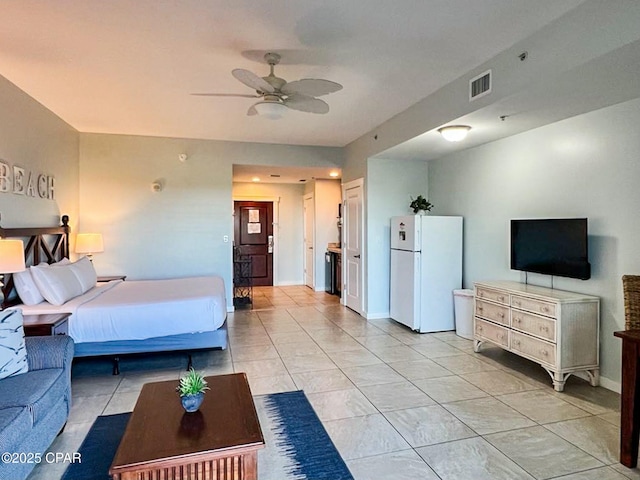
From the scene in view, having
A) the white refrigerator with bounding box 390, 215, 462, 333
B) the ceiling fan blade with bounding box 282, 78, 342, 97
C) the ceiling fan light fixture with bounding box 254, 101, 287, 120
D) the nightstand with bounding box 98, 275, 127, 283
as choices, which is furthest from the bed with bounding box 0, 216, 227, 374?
the white refrigerator with bounding box 390, 215, 462, 333

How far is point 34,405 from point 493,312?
3.85m

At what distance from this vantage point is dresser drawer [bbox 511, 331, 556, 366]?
10.9ft

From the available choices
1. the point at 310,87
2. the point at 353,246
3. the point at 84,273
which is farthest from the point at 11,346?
the point at 353,246

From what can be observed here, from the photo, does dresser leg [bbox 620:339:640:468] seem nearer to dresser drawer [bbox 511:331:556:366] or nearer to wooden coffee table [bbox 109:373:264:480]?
dresser drawer [bbox 511:331:556:366]

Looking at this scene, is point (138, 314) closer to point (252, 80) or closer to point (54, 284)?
point (54, 284)

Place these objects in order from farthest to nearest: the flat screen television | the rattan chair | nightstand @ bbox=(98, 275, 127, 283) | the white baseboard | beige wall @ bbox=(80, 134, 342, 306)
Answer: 1. the white baseboard
2. beige wall @ bbox=(80, 134, 342, 306)
3. nightstand @ bbox=(98, 275, 127, 283)
4. the flat screen television
5. the rattan chair

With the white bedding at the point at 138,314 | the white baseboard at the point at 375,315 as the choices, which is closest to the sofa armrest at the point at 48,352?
the white bedding at the point at 138,314

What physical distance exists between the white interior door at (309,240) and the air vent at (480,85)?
5250 millimetres

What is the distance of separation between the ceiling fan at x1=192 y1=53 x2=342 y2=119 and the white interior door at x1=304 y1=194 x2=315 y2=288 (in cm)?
517

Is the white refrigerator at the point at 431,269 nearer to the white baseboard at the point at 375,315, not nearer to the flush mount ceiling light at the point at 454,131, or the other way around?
the white baseboard at the point at 375,315

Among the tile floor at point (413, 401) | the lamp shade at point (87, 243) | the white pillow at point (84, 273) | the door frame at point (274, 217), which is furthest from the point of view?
the door frame at point (274, 217)

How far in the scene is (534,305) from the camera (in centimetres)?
348

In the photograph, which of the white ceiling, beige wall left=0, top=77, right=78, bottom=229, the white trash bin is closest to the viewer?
the white ceiling

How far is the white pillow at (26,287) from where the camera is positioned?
3.47 metres
